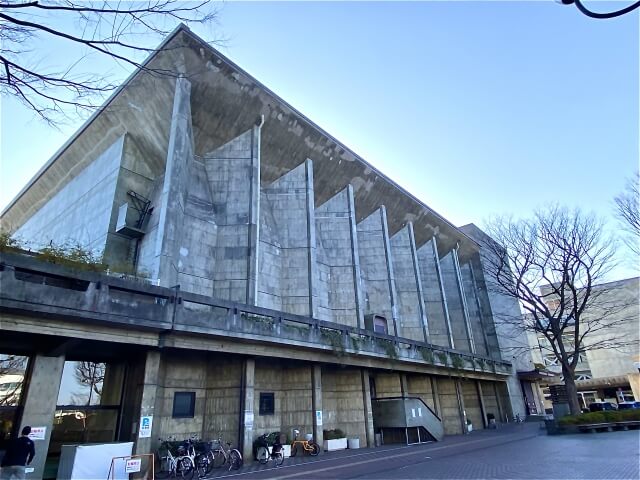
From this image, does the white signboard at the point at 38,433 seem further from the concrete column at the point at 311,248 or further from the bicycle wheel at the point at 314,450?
the concrete column at the point at 311,248

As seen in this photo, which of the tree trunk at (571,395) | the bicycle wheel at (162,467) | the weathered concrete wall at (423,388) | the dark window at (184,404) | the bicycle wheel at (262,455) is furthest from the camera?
the weathered concrete wall at (423,388)

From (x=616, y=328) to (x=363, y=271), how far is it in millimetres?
43620

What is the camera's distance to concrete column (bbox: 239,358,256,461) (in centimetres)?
1402

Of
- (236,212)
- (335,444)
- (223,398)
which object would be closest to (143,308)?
(223,398)

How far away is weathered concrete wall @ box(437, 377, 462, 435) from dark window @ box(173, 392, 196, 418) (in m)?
17.0

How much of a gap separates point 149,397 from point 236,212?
11491mm

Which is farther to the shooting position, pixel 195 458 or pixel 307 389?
pixel 307 389

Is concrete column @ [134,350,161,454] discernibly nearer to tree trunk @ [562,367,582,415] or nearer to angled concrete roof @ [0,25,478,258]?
angled concrete roof @ [0,25,478,258]

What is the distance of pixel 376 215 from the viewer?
108 ft

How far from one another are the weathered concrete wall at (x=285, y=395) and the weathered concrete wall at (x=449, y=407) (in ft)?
39.6

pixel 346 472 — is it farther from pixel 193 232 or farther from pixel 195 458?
pixel 193 232

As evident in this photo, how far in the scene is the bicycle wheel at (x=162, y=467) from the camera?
11.4 m

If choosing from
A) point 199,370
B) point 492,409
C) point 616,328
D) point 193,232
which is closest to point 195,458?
point 199,370

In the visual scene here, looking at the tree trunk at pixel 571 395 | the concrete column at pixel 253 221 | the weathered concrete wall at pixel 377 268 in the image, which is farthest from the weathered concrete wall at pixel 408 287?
the concrete column at pixel 253 221
